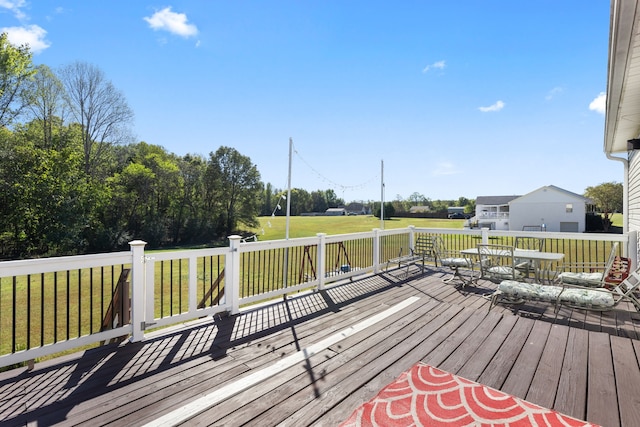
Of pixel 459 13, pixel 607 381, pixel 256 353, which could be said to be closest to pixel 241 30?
pixel 459 13

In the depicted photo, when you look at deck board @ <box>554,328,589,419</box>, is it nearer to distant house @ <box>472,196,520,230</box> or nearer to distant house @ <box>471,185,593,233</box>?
distant house @ <box>471,185,593,233</box>

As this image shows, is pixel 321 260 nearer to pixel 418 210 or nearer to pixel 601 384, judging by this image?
pixel 601 384

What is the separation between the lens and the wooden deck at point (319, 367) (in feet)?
6.23

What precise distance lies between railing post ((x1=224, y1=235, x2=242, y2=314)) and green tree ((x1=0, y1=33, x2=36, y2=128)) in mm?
19489

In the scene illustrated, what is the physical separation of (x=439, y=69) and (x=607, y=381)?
29.0 ft

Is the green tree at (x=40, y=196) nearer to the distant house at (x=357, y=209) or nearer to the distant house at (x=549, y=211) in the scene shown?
the distant house at (x=549, y=211)

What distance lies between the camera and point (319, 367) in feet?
8.07

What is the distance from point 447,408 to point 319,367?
100 centimetres

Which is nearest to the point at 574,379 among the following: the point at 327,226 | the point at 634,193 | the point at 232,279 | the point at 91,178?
the point at 232,279

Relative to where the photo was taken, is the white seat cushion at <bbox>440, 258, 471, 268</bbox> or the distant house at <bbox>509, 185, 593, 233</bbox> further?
the distant house at <bbox>509, 185, 593, 233</bbox>

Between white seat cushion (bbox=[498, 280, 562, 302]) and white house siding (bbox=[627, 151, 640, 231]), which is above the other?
white house siding (bbox=[627, 151, 640, 231])

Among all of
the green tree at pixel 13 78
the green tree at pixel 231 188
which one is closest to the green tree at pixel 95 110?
the green tree at pixel 13 78

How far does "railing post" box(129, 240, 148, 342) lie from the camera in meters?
3.04

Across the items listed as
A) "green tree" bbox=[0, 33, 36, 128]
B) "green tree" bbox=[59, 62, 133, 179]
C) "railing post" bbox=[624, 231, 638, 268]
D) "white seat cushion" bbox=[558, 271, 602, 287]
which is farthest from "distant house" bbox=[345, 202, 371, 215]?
"white seat cushion" bbox=[558, 271, 602, 287]
